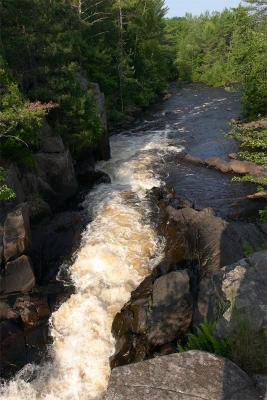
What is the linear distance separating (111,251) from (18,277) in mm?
3820

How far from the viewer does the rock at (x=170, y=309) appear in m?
10.2

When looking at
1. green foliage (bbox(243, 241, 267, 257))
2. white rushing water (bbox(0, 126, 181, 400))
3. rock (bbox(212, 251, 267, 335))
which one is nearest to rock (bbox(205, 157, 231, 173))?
white rushing water (bbox(0, 126, 181, 400))

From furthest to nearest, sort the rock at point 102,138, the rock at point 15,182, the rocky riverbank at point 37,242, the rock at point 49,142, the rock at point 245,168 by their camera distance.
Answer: the rock at point 102,138, the rock at point 245,168, the rock at point 49,142, the rock at point 15,182, the rocky riverbank at point 37,242

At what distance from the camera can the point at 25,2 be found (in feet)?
62.7

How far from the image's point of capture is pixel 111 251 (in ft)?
47.9

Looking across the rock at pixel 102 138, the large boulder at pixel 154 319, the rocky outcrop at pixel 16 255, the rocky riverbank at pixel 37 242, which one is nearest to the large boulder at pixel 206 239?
the large boulder at pixel 154 319

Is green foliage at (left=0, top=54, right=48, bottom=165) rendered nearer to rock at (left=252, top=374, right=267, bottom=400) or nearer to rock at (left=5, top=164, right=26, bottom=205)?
rock at (left=5, top=164, right=26, bottom=205)

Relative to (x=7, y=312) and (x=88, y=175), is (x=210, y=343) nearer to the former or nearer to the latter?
(x=7, y=312)

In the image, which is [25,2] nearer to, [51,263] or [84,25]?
[84,25]

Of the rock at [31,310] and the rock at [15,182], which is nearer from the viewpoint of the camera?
the rock at [31,310]

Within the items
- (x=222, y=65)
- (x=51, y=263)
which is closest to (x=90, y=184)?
(x=51, y=263)

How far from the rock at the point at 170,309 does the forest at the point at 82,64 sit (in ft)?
19.7

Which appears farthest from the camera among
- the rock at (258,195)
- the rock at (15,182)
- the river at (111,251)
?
the rock at (258,195)

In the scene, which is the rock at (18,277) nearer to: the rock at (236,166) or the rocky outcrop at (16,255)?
the rocky outcrop at (16,255)
